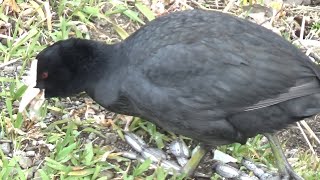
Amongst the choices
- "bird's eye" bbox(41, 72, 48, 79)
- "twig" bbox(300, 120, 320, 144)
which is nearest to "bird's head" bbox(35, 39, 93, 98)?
"bird's eye" bbox(41, 72, 48, 79)

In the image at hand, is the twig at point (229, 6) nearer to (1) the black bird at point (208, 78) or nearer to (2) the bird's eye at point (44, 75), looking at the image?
(1) the black bird at point (208, 78)

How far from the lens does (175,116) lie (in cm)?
434

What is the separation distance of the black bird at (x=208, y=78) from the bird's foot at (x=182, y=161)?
213 mm

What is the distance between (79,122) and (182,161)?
62cm

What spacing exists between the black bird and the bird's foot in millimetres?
213

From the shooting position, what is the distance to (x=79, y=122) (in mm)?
4883

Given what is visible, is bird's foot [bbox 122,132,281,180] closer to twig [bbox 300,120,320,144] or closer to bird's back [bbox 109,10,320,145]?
bird's back [bbox 109,10,320,145]

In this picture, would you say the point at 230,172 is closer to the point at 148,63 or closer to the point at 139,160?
the point at 139,160

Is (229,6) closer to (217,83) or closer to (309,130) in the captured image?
(309,130)

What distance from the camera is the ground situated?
4617mm

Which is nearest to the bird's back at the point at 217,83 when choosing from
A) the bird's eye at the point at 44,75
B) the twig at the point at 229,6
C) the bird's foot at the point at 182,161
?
the bird's foot at the point at 182,161

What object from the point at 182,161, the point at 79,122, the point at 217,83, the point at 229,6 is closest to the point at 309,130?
the point at 182,161

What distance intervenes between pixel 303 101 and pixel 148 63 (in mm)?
822

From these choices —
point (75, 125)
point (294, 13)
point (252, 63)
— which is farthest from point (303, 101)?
point (294, 13)
